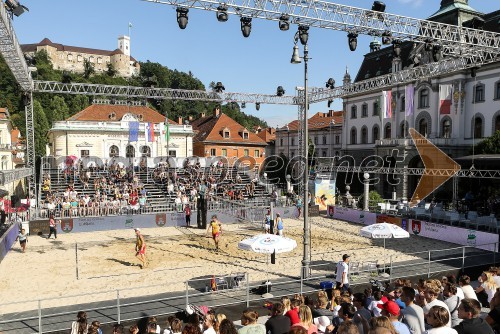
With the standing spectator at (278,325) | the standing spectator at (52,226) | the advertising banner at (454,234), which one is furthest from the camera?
the standing spectator at (52,226)

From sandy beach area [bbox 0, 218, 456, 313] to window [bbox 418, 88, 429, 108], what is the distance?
25292 millimetres

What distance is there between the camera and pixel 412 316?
7133mm

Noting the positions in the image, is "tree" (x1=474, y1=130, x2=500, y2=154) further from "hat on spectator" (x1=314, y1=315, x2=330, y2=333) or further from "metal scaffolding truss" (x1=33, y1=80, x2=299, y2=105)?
"hat on spectator" (x1=314, y1=315, x2=330, y2=333)

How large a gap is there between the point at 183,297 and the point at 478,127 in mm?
38404

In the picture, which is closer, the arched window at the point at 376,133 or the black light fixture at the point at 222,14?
the black light fixture at the point at 222,14

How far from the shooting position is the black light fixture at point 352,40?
17.7 meters

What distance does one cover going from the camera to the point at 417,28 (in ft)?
60.0

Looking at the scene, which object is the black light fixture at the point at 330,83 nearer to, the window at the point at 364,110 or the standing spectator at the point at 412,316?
the standing spectator at the point at 412,316

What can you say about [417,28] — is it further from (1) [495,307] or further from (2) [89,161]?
(2) [89,161]

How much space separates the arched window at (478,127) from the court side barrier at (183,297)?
27.6 metres

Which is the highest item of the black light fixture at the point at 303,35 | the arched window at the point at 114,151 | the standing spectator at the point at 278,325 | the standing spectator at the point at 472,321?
the black light fixture at the point at 303,35

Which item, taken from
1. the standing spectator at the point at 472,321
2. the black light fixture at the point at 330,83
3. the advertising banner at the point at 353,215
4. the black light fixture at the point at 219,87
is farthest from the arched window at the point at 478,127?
the standing spectator at the point at 472,321

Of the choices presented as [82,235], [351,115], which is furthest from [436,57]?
[351,115]

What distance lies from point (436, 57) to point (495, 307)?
52.0ft
